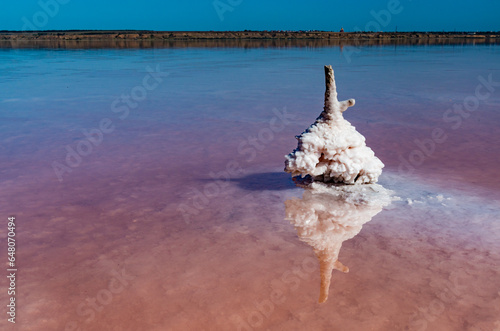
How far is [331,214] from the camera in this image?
4.18 m

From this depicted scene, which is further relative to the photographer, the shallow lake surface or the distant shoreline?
the distant shoreline

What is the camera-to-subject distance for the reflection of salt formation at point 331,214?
3.50 metres

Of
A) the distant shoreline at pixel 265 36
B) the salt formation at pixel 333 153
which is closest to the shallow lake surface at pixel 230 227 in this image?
the salt formation at pixel 333 153

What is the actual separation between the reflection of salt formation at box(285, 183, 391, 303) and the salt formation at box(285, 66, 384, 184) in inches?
6.5

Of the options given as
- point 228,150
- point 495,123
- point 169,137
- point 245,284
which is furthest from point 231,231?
point 495,123

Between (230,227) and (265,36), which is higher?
(265,36)

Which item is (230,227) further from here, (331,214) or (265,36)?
(265,36)

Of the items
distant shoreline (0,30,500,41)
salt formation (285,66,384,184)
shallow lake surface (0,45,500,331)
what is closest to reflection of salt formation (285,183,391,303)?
shallow lake surface (0,45,500,331)

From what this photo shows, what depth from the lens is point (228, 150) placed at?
21.6ft

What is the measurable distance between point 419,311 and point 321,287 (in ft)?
2.00

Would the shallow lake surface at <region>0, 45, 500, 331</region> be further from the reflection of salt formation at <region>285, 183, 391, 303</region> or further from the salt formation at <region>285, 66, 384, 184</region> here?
the salt formation at <region>285, 66, 384, 184</region>

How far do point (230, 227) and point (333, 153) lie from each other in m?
1.40

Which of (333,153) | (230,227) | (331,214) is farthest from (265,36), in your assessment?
(230,227)

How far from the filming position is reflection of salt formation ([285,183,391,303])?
138 inches
